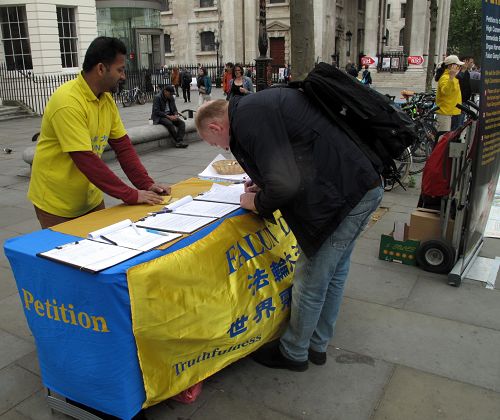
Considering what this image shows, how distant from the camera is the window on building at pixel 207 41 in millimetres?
47469

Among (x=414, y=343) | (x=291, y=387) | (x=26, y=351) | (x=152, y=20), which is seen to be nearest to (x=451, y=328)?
(x=414, y=343)

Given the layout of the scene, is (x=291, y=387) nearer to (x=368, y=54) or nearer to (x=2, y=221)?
(x=2, y=221)

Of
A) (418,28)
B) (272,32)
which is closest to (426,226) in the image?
(418,28)

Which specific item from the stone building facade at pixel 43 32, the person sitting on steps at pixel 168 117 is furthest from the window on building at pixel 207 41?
the person sitting on steps at pixel 168 117

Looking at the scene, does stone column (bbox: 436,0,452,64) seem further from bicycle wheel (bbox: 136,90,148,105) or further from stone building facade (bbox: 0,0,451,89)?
bicycle wheel (bbox: 136,90,148,105)

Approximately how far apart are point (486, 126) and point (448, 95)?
5444 mm

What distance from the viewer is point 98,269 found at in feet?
7.02

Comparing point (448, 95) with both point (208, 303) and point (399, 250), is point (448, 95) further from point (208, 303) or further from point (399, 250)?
point (208, 303)

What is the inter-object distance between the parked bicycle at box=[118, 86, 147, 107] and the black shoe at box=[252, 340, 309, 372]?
20.8 metres

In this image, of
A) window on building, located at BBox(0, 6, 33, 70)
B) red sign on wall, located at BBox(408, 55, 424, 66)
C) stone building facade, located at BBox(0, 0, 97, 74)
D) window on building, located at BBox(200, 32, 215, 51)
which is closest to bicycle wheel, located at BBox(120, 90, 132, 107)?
stone building facade, located at BBox(0, 0, 97, 74)

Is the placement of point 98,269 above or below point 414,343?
above

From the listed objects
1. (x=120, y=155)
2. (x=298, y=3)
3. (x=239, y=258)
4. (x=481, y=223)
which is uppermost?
(x=298, y=3)

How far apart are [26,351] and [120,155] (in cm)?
146

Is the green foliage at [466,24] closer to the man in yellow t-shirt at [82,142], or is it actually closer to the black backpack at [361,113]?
the black backpack at [361,113]
